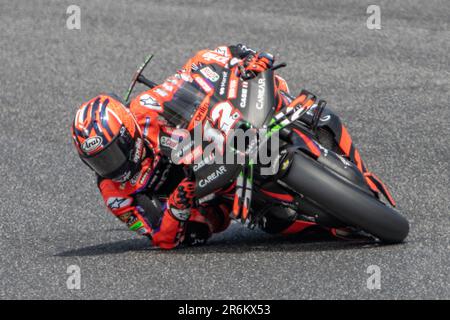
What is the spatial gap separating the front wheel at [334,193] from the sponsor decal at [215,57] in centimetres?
125

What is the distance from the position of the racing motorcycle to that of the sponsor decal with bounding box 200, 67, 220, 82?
0.03ft

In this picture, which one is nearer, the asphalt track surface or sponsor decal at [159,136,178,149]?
the asphalt track surface

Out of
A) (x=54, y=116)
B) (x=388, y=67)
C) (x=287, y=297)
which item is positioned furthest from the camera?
(x=388, y=67)

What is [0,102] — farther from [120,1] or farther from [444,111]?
Answer: [444,111]

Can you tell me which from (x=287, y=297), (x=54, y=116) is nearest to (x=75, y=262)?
(x=287, y=297)

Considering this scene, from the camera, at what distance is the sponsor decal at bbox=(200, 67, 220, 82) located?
698cm

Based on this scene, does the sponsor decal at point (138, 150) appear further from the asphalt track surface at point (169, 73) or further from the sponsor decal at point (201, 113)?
the asphalt track surface at point (169, 73)

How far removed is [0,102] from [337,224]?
18.4ft

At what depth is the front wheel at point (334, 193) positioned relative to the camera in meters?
6.34

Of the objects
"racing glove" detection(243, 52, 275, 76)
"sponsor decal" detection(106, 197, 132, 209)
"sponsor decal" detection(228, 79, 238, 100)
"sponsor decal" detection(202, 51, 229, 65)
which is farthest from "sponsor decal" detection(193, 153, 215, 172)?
"sponsor decal" detection(202, 51, 229, 65)

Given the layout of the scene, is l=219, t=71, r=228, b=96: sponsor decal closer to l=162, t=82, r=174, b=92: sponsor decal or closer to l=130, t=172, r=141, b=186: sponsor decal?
l=162, t=82, r=174, b=92: sponsor decal

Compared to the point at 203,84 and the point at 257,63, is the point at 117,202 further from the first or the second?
the point at 257,63

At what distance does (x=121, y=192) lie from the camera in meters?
7.24

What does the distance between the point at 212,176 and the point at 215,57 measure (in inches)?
51.2
